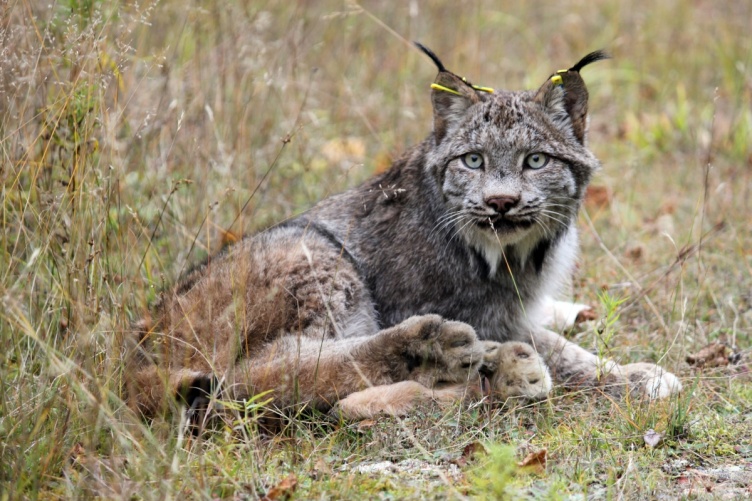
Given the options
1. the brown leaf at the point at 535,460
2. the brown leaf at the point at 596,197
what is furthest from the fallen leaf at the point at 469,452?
the brown leaf at the point at 596,197

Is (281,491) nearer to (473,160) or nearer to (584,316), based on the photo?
(473,160)

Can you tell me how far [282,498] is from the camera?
8.95ft

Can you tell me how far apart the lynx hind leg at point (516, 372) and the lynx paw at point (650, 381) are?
37 cm

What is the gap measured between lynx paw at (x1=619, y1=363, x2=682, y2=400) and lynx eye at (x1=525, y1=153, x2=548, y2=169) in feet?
3.35

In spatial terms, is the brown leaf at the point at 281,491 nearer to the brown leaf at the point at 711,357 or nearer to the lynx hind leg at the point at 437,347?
the lynx hind leg at the point at 437,347

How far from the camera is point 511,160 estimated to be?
3.88 meters

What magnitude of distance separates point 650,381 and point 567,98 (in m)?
1.39

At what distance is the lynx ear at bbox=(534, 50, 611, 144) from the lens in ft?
13.0

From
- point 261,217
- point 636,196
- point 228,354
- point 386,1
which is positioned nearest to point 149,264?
point 228,354

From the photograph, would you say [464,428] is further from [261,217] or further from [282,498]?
[261,217]

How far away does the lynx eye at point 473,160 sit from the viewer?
396 centimetres

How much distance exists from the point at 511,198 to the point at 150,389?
1753 mm

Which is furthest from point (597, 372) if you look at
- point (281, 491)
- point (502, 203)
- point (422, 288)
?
point (281, 491)

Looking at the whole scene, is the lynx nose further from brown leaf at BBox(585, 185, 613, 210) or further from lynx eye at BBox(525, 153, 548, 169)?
brown leaf at BBox(585, 185, 613, 210)
